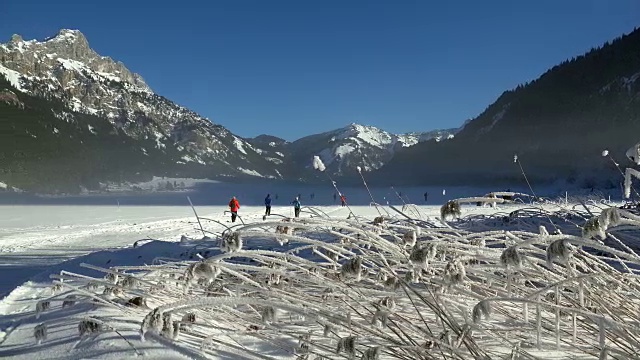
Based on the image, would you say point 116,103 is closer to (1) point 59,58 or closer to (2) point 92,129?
(2) point 92,129

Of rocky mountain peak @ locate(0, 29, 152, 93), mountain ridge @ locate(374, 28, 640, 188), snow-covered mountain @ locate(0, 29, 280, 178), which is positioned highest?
rocky mountain peak @ locate(0, 29, 152, 93)

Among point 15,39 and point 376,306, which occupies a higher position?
point 15,39

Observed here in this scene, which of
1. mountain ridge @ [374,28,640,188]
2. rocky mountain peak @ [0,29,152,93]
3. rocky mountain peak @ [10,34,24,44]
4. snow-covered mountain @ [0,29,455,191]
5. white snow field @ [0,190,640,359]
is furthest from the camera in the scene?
rocky mountain peak @ [10,34,24,44]

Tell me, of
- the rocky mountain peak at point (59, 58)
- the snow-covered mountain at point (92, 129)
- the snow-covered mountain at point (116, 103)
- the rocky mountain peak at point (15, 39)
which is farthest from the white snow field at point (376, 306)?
the rocky mountain peak at point (15, 39)

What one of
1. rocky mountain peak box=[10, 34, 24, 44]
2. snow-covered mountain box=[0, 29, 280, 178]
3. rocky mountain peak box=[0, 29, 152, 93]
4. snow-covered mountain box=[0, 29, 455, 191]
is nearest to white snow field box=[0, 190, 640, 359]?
snow-covered mountain box=[0, 29, 455, 191]

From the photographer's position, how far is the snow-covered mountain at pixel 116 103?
14238cm

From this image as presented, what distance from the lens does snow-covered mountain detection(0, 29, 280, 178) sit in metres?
142

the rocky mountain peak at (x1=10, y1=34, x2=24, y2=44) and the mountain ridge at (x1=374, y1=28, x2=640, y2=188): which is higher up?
the rocky mountain peak at (x1=10, y1=34, x2=24, y2=44)

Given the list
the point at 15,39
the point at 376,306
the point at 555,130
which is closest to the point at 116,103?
the point at 15,39

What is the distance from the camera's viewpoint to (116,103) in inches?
6265

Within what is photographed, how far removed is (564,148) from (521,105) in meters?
26.2

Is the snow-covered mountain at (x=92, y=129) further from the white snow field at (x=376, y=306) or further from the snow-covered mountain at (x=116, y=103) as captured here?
the white snow field at (x=376, y=306)

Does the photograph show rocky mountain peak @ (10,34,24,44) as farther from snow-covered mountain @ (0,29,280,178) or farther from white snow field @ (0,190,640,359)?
white snow field @ (0,190,640,359)

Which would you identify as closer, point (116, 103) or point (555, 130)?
point (555, 130)
